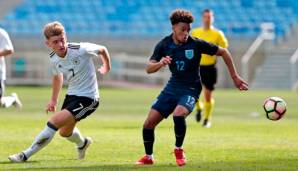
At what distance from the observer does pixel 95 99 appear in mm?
10570

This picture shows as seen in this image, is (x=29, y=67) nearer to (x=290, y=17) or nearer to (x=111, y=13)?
(x=111, y=13)

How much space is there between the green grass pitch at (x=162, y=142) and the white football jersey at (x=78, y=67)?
0.86m

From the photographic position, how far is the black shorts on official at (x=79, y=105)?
1035 cm

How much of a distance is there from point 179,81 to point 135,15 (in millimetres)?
30161

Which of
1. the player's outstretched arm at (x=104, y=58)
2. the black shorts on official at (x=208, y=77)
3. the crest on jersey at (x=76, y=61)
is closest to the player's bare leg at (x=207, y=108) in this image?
the black shorts on official at (x=208, y=77)

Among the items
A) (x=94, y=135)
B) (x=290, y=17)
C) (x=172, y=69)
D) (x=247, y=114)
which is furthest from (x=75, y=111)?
(x=290, y=17)

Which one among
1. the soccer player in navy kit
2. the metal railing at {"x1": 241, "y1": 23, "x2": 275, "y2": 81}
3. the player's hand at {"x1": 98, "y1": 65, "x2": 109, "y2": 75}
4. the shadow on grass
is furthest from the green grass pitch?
the metal railing at {"x1": 241, "y1": 23, "x2": 275, "y2": 81}

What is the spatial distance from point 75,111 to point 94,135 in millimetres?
4205

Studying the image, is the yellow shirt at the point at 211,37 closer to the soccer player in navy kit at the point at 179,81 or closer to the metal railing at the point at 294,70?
the soccer player in navy kit at the point at 179,81

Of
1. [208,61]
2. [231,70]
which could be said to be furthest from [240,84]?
[208,61]

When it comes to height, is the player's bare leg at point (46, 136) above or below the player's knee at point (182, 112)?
below

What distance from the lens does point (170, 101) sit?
10.2m

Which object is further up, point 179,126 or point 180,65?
point 180,65

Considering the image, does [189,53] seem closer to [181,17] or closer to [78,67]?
[181,17]
